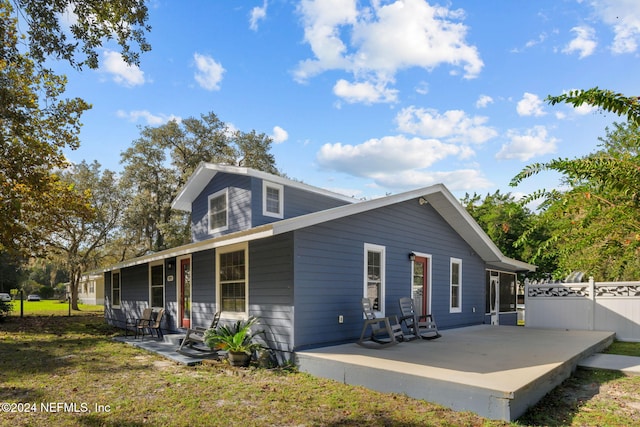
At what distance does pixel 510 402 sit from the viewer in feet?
15.1

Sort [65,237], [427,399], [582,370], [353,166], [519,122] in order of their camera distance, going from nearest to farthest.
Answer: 1. [427,399]
2. [582,370]
3. [519,122]
4. [353,166]
5. [65,237]

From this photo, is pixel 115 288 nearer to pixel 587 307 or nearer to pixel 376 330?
pixel 376 330

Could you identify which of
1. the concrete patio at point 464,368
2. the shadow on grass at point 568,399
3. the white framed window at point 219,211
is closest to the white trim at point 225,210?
the white framed window at point 219,211

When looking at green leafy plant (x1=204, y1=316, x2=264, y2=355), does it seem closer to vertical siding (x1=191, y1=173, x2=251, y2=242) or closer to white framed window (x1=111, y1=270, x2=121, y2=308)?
vertical siding (x1=191, y1=173, x2=251, y2=242)

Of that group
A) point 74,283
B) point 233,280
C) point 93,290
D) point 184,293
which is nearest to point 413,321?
point 233,280

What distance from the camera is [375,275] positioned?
30.3 feet

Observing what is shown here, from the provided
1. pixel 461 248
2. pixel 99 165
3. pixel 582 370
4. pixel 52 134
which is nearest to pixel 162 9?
pixel 52 134

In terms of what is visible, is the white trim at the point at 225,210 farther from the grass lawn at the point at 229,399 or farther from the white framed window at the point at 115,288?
the white framed window at the point at 115,288

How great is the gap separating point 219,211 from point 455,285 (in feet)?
22.3

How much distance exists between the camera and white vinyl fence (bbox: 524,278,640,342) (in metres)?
11.5

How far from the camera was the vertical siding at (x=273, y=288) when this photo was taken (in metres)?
7.38

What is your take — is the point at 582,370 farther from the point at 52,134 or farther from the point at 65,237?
the point at 65,237

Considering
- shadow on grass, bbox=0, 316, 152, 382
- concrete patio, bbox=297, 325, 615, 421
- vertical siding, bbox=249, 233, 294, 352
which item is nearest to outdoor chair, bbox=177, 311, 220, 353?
vertical siding, bbox=249, 233, 294, 352

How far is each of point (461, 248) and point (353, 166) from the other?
7.33 metres
